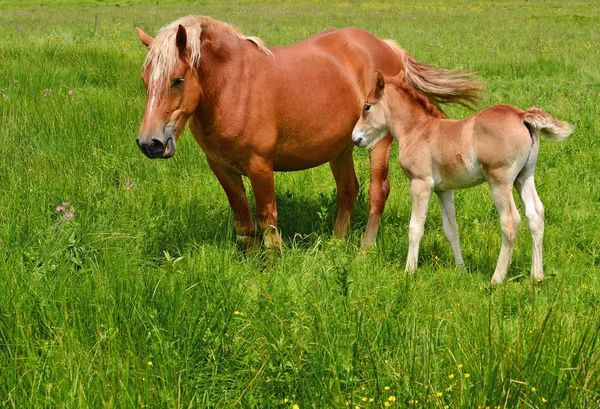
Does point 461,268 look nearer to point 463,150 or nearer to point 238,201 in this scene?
point 463,150

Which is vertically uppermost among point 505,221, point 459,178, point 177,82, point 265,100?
point 177,82

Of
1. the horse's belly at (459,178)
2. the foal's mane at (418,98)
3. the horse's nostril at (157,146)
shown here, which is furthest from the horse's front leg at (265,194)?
the horse's belly at (459,178)

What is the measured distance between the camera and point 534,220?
14.0ft

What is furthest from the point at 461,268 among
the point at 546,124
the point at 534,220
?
the point at 546,124

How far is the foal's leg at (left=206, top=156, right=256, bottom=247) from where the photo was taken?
500 cm

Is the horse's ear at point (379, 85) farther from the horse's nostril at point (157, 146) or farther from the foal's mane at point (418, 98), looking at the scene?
the horse's nostril at point (157, 146)

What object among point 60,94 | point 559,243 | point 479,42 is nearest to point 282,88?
point 559,243

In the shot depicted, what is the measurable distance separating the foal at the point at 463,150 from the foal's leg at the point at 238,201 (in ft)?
3.25

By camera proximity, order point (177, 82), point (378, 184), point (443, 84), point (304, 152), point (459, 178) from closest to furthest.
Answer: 1. point (177, 82)
2. point (459, 178)
3. point (304, 152)
4. point (378, 184)
5. point (443, 84)

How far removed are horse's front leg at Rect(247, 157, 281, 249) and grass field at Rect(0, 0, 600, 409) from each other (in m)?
0.26

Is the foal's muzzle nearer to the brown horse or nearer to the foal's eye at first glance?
the brown horse

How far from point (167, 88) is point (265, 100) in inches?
33.1

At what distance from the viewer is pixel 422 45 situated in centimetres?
1558

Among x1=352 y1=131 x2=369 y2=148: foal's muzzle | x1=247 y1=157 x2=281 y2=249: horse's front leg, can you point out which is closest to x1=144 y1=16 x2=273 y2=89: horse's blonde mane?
x1=247 y1=157 x2=281 y2=249: horse's front leg
